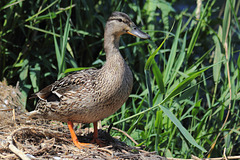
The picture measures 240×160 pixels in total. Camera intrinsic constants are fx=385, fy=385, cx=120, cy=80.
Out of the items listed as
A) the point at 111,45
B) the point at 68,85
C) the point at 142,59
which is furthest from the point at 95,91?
the point at 142,59

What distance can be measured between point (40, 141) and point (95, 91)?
62 cm

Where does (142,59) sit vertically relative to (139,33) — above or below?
below

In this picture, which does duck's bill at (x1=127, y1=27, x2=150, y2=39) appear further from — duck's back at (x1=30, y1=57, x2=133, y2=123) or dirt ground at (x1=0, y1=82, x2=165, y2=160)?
dirt ground at (x1=0, y1=82, x2=165, y2=160)

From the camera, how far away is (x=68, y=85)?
11.4ft

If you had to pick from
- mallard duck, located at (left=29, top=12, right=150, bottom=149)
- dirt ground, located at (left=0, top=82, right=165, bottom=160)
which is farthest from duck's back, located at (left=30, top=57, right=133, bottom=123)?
dirt ground, located at (left=0, top=82, right=165, bottom=160)

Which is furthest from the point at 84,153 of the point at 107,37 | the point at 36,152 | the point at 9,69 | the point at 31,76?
the point at 9,69

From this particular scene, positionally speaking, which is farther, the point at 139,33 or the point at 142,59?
the point at 142,59

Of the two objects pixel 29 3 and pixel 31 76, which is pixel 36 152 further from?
Result: pixel 29 3

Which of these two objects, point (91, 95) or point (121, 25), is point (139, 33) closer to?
point (121, 25)

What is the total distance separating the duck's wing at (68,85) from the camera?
338 centimetres

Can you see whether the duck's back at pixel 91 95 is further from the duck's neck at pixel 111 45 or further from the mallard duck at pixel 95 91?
the duck's neck at pixel 111 45

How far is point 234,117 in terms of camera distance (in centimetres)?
418

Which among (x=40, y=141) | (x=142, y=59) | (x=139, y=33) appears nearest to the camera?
(x=40, y=141)

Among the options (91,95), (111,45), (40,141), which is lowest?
(40,141)
